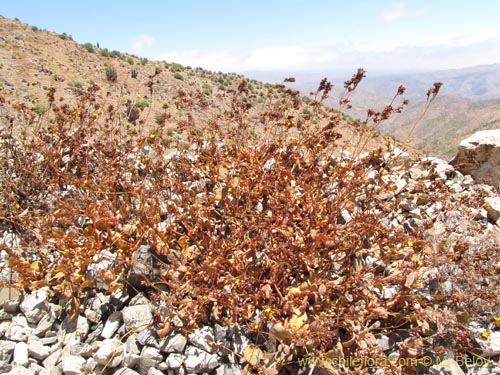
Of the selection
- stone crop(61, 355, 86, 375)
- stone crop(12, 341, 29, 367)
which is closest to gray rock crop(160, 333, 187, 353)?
stone crop(61, 355, 86, 375)

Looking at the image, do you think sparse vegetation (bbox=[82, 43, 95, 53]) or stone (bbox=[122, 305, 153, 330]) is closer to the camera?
stone (bbox=[122, 305, 153, 330])

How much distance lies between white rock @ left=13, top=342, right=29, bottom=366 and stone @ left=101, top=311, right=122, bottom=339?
58 cm

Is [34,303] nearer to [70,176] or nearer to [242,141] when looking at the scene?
[70,176]

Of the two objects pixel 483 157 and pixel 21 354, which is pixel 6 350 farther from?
pixel 483 157

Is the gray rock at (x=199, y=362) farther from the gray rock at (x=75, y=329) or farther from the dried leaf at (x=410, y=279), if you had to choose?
the dried leaf at (x=410, y=279)

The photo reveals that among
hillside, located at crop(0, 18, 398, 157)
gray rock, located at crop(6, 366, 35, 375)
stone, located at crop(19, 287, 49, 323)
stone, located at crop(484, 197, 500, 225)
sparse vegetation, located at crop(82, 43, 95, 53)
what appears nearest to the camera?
gray rock, located at crop(6, 366, 35, 375)

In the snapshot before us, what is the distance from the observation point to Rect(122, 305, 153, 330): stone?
9.12 feet

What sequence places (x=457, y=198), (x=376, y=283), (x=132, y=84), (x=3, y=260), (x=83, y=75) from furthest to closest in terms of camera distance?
1. (x=132, y=84)
2. (x=83, y=75)
3. (x=457, y=198)
4. (x=3, y=260)
5. (x=376, y=283)

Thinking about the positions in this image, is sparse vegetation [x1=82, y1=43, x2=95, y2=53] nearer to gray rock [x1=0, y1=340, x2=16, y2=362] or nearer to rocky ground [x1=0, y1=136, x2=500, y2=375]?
rocky ground [x1=0, y1=136, x2=500, y2=375]

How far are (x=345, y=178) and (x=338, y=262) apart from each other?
119 centimetres

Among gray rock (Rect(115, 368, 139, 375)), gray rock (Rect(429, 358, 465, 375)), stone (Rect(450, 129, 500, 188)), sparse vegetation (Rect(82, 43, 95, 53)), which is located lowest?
gray rock (Rect(429, 358, 465, 375))

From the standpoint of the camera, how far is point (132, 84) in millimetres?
18219

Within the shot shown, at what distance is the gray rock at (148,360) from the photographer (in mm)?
2576

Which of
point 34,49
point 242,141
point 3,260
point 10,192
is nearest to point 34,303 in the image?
point 3,260
